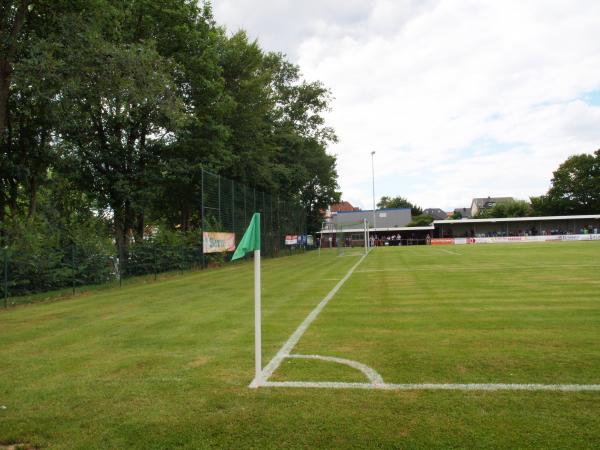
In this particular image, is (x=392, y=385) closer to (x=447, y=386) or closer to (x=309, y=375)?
(x=447, y=386)

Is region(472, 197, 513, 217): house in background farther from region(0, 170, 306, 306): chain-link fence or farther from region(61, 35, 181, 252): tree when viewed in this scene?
region(61, 35, 181, 252): tree

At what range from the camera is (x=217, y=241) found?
834 inches

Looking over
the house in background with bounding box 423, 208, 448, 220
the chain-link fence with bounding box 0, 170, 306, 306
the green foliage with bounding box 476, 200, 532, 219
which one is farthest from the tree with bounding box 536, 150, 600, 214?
the chain-link fence with bounding box 0, 170, 306, 306

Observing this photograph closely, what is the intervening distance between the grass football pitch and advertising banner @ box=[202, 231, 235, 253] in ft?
32.3

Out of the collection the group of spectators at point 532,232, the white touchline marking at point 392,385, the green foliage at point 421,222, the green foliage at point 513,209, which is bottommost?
the white touchline marking at point 392,385

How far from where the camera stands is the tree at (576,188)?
8725 centimetres

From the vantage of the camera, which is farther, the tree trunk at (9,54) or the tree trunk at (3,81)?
the tree trunk at (3,81)

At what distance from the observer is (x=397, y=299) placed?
10617 millimetres

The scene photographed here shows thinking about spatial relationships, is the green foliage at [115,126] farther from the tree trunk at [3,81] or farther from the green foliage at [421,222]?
the green foliage at [421,222]

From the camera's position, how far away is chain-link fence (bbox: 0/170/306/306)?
13.8 metres

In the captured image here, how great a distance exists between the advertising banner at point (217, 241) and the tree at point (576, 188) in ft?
283

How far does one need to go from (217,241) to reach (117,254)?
15.9 feet

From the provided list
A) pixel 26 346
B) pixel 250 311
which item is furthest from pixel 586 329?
pixel 26 346

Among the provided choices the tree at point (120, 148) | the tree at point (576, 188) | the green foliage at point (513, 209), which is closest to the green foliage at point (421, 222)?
the green foliage at point (513, 209)
